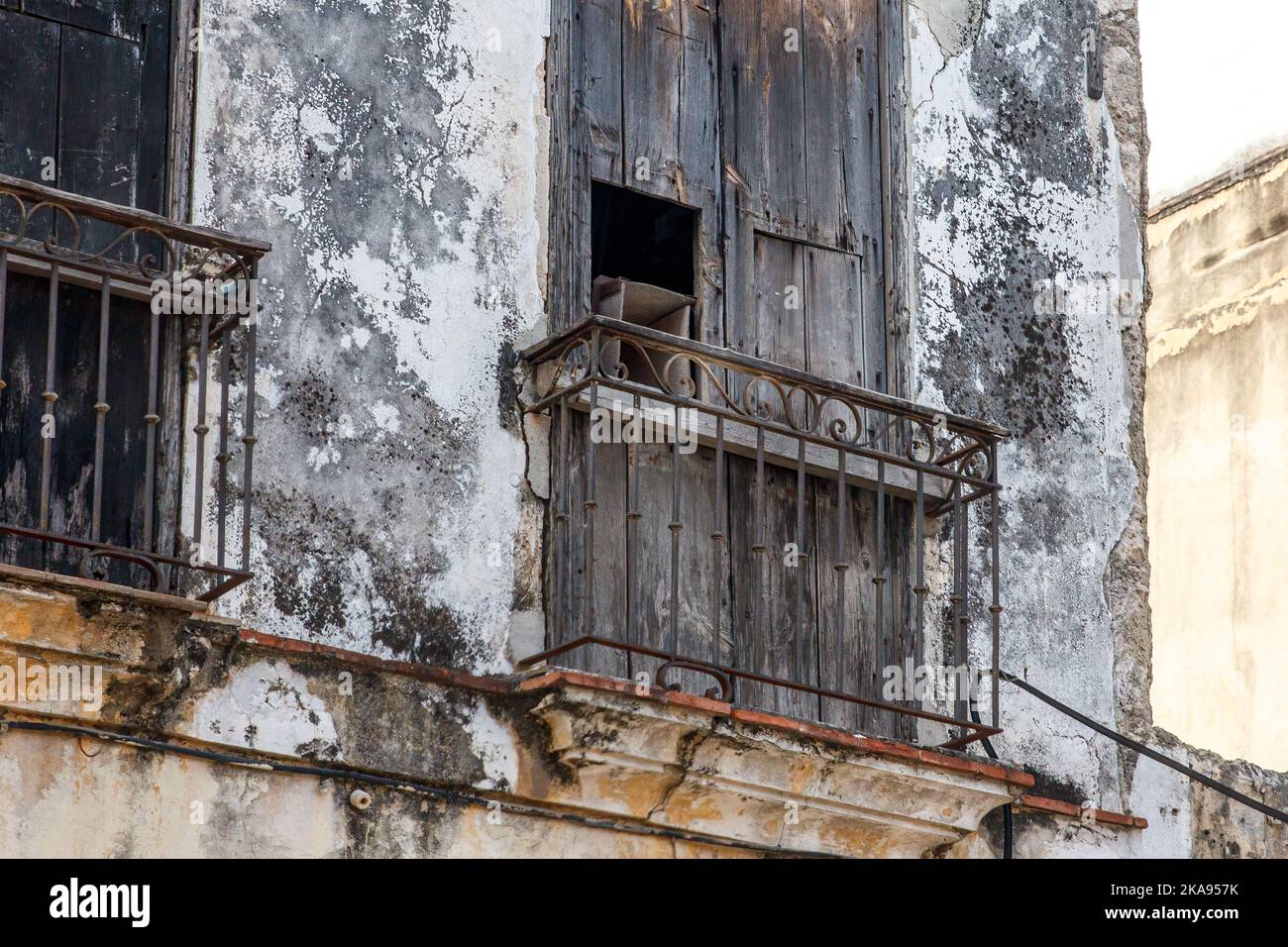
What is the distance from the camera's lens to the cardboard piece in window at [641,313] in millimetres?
7562

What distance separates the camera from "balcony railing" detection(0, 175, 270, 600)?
631 centimetres

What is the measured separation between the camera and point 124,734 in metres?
6.22

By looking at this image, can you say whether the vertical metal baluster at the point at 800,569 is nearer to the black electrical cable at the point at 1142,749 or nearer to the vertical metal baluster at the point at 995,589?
the vertical metal baluster at the point at 995,589

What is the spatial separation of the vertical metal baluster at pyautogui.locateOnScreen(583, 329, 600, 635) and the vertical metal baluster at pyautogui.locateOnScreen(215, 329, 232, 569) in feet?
3.45

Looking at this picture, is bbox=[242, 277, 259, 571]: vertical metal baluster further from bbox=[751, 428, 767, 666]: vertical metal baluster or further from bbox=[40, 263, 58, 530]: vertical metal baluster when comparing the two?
bbox=[751, 428, 767, 666]: vertical metal baluster

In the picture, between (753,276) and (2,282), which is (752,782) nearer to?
(753,276)

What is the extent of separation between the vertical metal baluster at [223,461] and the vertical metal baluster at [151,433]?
175 mm

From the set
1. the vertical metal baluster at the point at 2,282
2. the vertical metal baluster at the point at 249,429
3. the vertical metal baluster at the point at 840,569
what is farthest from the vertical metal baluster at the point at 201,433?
the vertical metal baluster at the point at 840,569

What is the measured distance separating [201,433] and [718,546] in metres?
1.84

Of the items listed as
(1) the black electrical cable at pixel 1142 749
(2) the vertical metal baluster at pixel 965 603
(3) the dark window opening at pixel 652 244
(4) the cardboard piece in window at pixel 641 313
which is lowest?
(1) the black electrical cable at pixel 1142 749

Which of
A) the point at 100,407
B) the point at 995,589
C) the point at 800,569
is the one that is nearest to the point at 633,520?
the point at 800,569

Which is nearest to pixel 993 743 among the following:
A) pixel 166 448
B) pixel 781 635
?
pixel 781 635

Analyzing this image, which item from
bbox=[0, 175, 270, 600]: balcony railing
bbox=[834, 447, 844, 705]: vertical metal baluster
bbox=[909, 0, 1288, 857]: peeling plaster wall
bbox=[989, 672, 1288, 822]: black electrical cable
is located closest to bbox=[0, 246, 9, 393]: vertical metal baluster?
bbox=[0, 175, 270, 600]: balcony railing

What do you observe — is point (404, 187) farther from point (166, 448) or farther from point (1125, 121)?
point (1125, 121)
